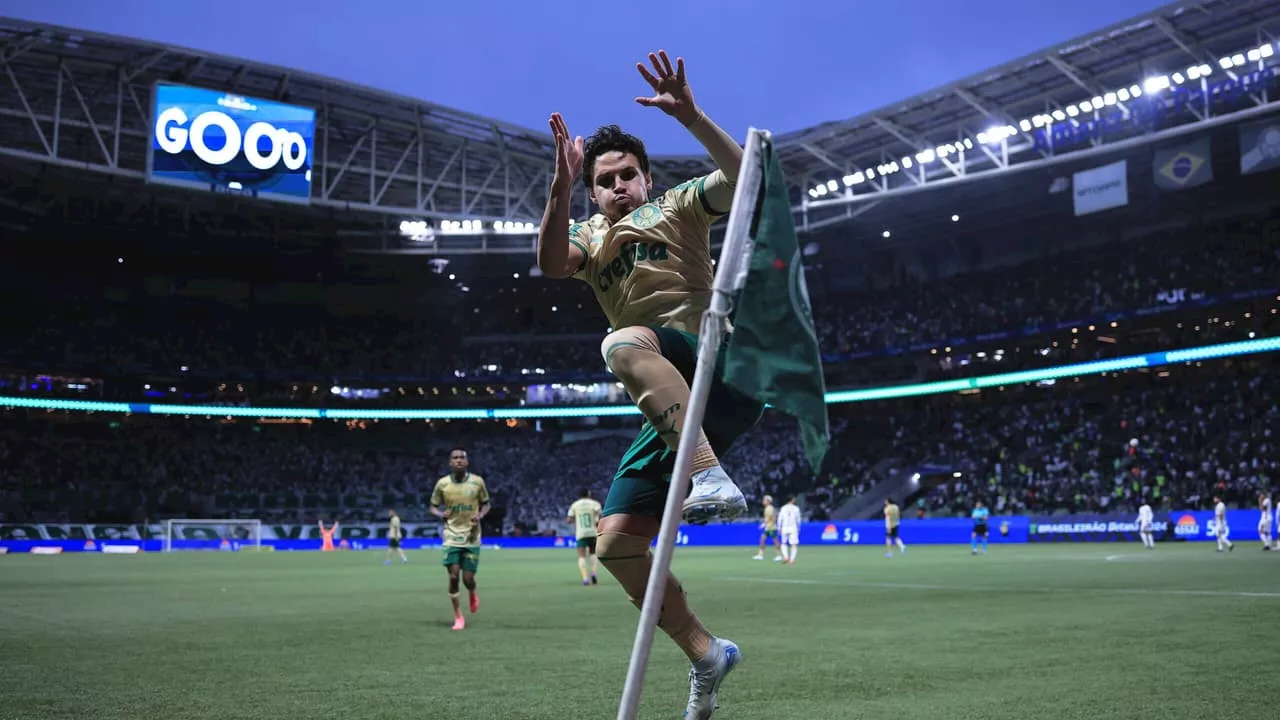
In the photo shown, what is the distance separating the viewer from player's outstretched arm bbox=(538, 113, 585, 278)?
430cm

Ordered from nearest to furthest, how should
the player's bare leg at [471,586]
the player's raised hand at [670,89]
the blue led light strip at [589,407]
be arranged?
the player's raised hand at [670,89] < the player's bare leg at [471,586] < the blue led light strip at [589,407]

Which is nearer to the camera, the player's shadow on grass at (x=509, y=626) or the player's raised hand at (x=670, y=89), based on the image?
the player's raised hand at (x=670, y=89)

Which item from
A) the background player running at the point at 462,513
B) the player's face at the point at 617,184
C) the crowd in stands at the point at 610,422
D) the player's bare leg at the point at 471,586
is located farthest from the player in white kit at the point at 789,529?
the player's face at the point at 617,184

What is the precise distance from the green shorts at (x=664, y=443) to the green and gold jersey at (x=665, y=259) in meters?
0.15

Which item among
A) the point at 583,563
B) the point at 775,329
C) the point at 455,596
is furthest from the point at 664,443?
the point at 583,563

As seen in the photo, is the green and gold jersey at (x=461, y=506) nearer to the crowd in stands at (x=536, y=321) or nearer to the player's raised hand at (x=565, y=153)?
the player's raised hand at (x=565, y=153)

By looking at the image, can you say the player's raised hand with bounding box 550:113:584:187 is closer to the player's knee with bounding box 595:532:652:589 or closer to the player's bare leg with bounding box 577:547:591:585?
the player's knee with bounding box 595:532:652:589

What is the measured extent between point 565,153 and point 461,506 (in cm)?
980

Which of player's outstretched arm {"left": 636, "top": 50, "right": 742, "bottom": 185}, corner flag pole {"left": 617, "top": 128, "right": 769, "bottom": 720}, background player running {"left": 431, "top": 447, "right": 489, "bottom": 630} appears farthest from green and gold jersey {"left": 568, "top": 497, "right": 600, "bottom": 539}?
corner flag pole {"left": 617, "top": 128, "right": 769, "bottom": 720}

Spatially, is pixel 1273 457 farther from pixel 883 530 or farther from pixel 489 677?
pixel 489 677

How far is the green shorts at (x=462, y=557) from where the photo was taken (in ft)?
42.7

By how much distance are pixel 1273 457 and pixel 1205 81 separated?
49.6 feet

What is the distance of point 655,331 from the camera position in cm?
425

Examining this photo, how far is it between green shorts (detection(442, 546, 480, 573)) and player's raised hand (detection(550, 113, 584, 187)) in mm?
9292
